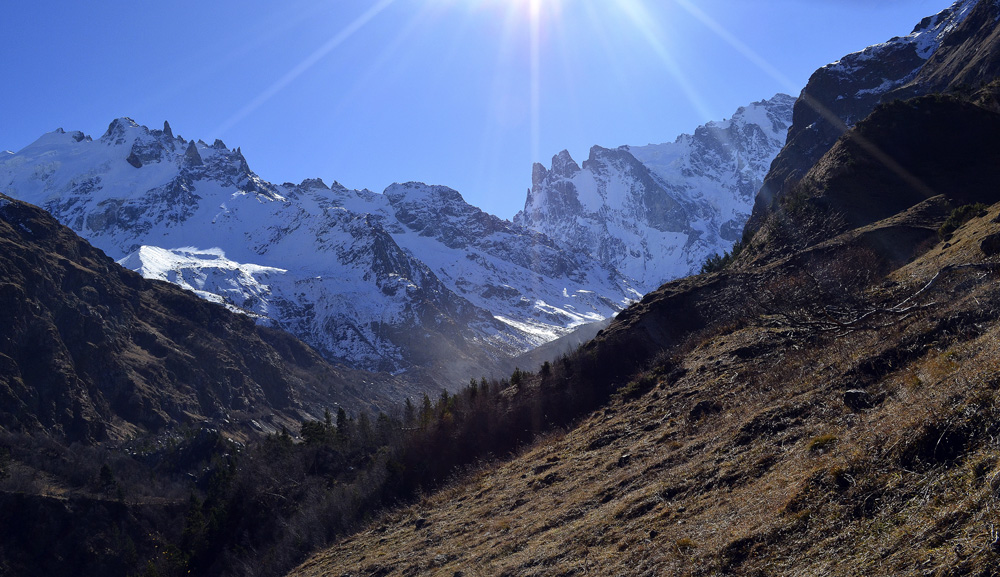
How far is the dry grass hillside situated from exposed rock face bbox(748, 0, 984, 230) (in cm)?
8685

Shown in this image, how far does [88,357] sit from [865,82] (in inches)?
7638

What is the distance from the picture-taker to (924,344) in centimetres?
1534

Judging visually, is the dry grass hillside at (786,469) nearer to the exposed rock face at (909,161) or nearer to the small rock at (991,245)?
the small rock at (991,245)

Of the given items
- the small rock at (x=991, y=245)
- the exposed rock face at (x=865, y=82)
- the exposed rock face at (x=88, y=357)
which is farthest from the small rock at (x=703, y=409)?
the exposed rock face at (x=88, y=357)

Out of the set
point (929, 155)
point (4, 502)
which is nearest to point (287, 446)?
point (4, 502)

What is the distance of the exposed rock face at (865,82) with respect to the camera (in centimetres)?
10088

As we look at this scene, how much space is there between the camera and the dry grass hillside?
29.1ft

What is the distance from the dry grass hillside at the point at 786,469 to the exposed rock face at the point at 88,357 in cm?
14725

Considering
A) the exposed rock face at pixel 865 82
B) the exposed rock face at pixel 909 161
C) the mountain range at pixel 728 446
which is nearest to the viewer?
the mountain range at pixel 728 446

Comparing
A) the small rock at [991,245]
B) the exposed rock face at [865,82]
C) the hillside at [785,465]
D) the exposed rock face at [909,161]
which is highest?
the exposed rock face at [865,82]

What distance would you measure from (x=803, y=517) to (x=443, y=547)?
12.9m

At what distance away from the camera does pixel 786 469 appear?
1229 centimetres

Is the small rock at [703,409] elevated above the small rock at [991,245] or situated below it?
below

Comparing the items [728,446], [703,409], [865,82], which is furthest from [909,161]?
[865,82]
